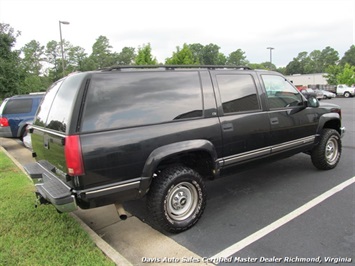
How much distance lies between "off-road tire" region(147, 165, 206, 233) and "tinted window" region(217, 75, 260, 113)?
1.05 m

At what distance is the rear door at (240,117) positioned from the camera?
374 cm

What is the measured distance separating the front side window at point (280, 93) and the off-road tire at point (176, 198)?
5.96 ft

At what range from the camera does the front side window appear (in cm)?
443

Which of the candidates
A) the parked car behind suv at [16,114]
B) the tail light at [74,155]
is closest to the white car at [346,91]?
the parked car behind suv at [16,114]

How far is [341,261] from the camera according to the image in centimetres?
279

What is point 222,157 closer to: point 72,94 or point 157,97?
point 157,97

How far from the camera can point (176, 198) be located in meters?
3.42

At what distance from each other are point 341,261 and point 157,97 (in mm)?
2485

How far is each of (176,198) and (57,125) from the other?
5.14 ft

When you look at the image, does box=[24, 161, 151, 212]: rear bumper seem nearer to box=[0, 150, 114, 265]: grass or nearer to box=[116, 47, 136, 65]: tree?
box=[0, 150, 114, 265]: grass

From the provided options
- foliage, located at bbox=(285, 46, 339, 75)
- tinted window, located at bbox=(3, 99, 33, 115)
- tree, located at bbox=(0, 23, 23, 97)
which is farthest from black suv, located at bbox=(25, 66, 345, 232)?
foliage, located at bbox=(285, 46, 339, 75)

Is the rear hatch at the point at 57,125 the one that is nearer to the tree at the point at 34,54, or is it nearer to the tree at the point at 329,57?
the tree at the point at 34,54

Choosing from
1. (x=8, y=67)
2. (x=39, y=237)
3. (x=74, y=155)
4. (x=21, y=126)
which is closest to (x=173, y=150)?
(x=74, y=155)

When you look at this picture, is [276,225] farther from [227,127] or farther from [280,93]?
[280,93]
